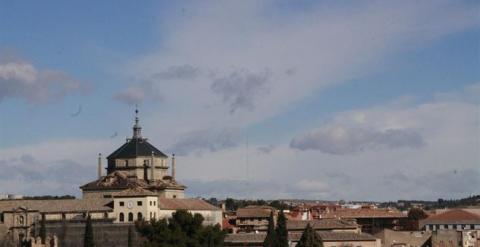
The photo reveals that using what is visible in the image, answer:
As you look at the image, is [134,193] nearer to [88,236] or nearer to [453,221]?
[88,236]

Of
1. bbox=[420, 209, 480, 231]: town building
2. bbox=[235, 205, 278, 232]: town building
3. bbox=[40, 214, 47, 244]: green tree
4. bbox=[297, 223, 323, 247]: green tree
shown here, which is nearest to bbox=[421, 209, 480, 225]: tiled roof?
bbox=[420, 209, 480, 231]: town building

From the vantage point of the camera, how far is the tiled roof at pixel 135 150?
8000cm

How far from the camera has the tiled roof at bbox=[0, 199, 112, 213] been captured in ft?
228

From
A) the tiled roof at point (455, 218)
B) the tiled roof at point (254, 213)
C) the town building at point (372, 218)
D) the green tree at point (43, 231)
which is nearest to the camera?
the green tree at point (43, 231)

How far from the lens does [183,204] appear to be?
7381 cm

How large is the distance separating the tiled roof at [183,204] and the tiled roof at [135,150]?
17.0 feet

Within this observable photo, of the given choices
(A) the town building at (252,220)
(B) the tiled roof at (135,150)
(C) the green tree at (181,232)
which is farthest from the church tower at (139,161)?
(C) the green tree at (181,232)

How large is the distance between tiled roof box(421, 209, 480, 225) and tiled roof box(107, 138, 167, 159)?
24554 millimetres

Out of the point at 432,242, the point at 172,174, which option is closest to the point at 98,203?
the point at 172,174

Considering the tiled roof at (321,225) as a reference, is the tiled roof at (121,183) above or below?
above

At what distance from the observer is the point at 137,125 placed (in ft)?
270

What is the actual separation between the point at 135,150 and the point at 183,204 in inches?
313

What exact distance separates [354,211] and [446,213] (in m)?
7.84

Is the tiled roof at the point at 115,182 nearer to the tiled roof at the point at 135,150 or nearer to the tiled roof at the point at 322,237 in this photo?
the tiled roof at the point at 135,150
